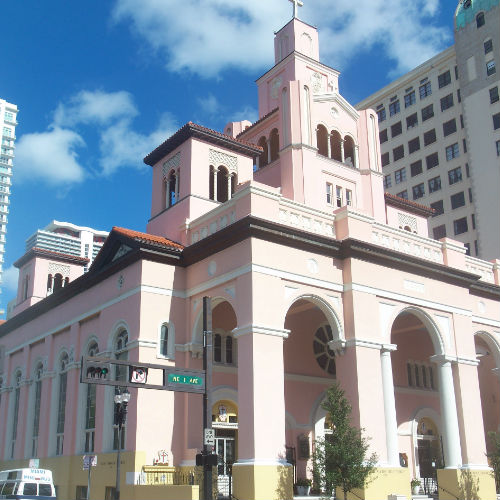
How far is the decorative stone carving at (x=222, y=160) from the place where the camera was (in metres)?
32.5

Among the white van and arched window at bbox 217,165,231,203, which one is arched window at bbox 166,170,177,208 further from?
the white van

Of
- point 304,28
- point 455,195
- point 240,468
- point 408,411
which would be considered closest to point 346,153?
point 304,28

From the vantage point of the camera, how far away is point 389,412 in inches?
1013

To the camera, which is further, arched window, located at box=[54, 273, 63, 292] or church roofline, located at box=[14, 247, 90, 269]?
arched window, located at box=[54, 273, 63, 292]

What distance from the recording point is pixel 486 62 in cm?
6053

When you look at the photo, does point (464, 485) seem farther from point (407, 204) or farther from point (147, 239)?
point (407, 204)

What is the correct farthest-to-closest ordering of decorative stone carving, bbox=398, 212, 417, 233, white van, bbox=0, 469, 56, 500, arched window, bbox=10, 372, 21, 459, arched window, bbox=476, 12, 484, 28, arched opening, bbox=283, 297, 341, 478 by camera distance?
arched window, bbox=476, 12, 484, 28 → decorative stone carving, bbox=398, 212, 417, 233 → arched window, bbox=10, 372, 21, 459 → arched opening, bbox=283, 297, 341, 478 → white van, bbox=0, 469, 56, 500

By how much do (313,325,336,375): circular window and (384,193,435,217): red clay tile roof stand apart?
31.4 ft

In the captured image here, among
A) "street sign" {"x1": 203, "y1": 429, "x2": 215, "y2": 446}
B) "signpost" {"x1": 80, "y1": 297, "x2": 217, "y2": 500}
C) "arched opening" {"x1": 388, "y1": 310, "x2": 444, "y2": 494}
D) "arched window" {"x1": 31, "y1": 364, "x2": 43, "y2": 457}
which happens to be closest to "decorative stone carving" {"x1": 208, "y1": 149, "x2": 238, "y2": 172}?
"arched opening" {"x1": 388, "y1": 310, "x2": 444, "y2": 494}

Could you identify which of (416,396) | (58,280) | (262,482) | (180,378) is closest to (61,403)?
(58,280)

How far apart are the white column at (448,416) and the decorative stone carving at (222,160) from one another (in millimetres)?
12789

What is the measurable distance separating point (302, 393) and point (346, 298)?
616 cm

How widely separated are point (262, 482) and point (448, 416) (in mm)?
9698

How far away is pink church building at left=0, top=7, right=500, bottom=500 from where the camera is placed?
81.2 feet
